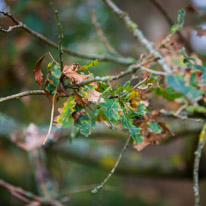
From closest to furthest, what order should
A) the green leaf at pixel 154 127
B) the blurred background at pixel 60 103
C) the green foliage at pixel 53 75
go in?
the green foliage at pixel 53 75, the green leaf at pixel 154 127, the blurred background at pixel 60 103

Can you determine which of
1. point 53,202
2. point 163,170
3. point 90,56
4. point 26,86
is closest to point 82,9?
point 26,86

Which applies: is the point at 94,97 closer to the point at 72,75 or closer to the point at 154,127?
the point at 72,75

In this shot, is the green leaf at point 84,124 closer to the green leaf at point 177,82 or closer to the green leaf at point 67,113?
the green leaf at point 67,113

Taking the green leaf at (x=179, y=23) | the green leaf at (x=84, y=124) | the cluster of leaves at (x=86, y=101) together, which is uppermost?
the green leaf at (x=179, y=23)

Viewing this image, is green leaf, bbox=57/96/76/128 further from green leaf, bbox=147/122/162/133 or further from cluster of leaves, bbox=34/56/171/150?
green leaf, bbox=147/122/162/133

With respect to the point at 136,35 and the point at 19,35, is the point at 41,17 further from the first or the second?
the point at 136,35

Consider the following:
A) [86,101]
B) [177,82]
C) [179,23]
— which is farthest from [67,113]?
[179,23]

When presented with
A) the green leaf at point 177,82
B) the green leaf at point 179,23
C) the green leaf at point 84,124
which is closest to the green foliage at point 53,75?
the green leaf at point 84,124
